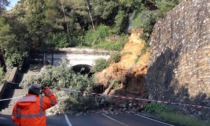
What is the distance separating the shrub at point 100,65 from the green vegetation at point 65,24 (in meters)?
2.11

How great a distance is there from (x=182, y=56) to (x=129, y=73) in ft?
27.1

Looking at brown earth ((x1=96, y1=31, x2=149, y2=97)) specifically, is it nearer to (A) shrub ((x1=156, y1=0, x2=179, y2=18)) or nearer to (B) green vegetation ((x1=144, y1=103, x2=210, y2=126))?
(A) shrub ((x1=156, y1=0, x2=179, y2=18))

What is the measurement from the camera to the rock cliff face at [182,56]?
692 inches

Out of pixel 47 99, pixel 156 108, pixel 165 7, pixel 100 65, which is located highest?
pixel 165 7

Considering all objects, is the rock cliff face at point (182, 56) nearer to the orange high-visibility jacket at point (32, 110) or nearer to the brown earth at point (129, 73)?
the brown earth at point (129, 73)

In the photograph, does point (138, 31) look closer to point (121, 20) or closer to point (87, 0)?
point (121, 20)

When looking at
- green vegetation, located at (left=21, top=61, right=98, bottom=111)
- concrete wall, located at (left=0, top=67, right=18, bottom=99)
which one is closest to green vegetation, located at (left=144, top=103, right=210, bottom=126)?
green vegetation, located at (left=21, top=61, right=98, bottom=111)

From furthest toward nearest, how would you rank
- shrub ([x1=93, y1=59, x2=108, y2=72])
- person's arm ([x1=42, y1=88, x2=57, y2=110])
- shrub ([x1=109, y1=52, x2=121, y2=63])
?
shrub ([x1=93, y1=59, x2=108, y2=72]), shrub ([x1=109, y1=52, x2=121, y2=63]), person's arm ([x1=42, y1=88, x2=57, y2=110])

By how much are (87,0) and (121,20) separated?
563 cm

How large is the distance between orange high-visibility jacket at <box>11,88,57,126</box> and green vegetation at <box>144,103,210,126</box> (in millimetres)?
8773

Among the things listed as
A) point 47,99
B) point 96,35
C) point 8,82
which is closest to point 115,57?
point 96,35

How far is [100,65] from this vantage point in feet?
114

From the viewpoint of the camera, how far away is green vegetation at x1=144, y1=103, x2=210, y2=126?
49.1 ft

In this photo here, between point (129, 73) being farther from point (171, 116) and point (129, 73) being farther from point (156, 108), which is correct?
point (171, 116)
